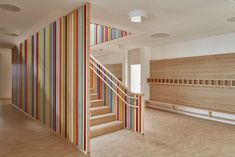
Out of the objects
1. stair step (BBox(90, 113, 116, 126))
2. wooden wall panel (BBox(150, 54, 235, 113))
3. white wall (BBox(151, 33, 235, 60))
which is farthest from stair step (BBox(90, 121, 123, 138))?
white wall (BBox(151, 33, 235, 60))

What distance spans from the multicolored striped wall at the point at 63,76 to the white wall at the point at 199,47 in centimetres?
417

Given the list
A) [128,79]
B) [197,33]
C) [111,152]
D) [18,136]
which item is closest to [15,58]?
[18,136]

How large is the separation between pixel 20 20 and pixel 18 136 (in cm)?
253

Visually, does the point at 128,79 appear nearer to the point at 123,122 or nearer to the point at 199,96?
the point at 199,96

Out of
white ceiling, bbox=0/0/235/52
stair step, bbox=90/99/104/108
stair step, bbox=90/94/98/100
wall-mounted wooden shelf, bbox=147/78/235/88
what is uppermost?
white ceiling, bbox=0/0/235/52

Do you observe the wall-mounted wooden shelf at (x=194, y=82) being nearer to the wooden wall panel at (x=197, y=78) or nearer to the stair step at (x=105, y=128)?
the wooden wall panel at (x=197, y=78)

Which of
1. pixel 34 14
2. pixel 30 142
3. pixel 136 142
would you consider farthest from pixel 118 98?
pixel 34 14

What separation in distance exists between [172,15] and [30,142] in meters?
3.81

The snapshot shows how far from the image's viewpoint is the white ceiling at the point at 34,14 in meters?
2.82

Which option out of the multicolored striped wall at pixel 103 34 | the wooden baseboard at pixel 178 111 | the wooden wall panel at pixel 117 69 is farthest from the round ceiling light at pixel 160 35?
the wooden wall panel at pixel 117 69

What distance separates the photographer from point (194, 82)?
554 cm

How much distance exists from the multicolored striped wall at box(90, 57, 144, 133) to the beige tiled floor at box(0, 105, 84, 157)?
1530 millimetres

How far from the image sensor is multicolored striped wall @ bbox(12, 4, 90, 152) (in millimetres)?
2871

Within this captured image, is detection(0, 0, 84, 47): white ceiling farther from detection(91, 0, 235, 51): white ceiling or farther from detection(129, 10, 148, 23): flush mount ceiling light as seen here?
detection(129, 10, 148, 23): flush mount ceiling light
